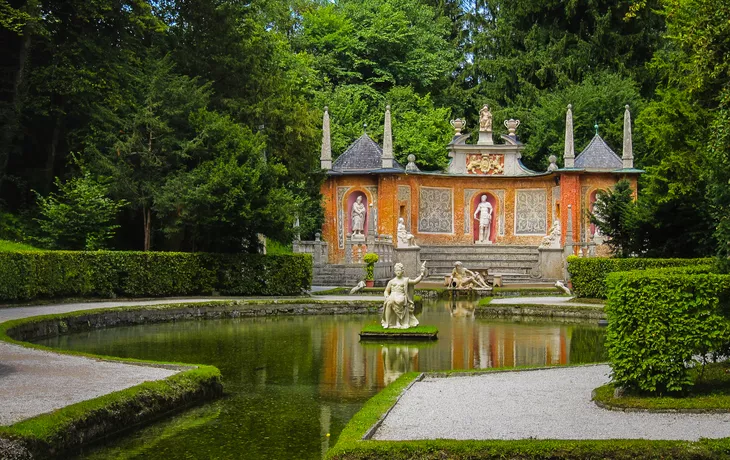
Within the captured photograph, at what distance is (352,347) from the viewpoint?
16094 mm

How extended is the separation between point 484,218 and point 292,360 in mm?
25665

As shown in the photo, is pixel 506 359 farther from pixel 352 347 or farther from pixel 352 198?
pixel 352 198

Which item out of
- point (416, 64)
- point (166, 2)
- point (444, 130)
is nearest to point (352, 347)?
point (166, 2)

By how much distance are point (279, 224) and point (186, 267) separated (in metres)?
2.83

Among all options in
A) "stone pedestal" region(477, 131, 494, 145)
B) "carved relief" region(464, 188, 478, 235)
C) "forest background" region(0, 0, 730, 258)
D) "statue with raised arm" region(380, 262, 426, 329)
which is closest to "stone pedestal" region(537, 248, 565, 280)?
"carved relief" region(464, 188, 478, 235)

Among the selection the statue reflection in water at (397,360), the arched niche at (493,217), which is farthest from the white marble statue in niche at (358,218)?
the statue reflection in water at (397,360)

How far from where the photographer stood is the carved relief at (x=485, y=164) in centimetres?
3997

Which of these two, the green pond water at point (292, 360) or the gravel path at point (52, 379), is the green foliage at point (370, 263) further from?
the gravel path at point (52, 379)

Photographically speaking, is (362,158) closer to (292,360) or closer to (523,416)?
(292,360)

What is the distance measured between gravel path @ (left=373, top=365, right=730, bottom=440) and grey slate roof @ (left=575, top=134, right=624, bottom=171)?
2803 cm

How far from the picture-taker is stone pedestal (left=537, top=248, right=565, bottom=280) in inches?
1428

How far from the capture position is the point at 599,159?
38562mm

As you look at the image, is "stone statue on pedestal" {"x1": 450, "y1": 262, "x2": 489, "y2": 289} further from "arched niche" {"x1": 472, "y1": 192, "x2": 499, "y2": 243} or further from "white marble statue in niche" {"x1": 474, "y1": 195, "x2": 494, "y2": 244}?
"arched niche" {"x1": 472, "y1": 192, "x2": 499, "y2": 243}

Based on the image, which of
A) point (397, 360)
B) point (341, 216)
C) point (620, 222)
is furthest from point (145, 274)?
point (341, 216)
